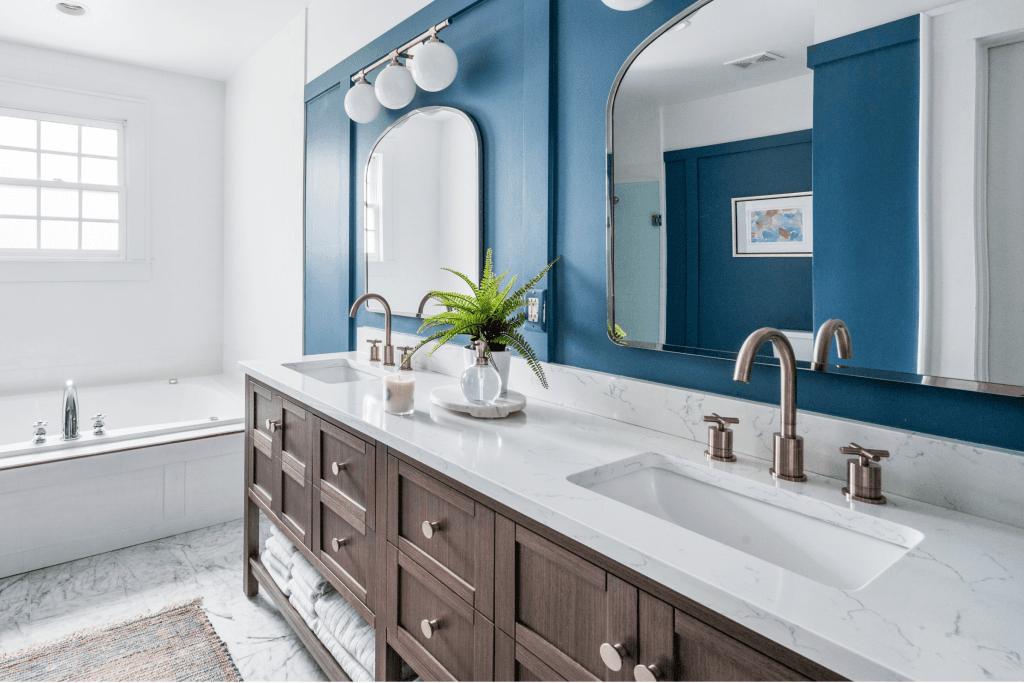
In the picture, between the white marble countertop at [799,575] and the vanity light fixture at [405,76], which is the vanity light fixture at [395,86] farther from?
the white marble countertop at [799,575]

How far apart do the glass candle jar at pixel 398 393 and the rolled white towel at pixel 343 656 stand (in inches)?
29.6

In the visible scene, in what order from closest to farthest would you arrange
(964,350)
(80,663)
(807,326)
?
(964,350) < (807,326) < (80,663)

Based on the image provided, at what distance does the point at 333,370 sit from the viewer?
2398 millimetres

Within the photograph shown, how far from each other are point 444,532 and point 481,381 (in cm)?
43

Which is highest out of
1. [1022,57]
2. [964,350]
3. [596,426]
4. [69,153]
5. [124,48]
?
[124,48]

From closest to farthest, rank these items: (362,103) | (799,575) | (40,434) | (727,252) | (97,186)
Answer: (799,575) → (727,252) → (362,103) → (40,434) → (97,186)

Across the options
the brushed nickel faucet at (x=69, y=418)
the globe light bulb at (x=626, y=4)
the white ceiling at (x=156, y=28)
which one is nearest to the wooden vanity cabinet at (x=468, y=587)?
the globe light bulb at (x=626, y=4)

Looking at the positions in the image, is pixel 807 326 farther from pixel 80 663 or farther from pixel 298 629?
pixel 80 663

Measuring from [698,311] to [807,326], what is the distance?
0.82 feet

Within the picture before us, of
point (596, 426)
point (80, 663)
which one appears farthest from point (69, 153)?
point (596, 426)

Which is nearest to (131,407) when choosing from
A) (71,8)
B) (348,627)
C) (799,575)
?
(71,8)

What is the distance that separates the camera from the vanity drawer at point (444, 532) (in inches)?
43.0

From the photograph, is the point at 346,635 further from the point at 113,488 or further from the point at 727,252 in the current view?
the point at 113,488

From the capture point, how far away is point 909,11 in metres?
1.01
